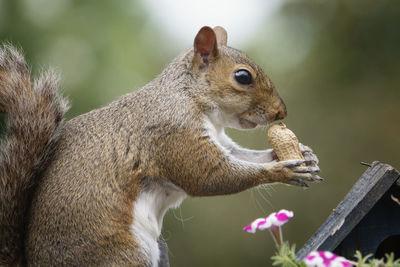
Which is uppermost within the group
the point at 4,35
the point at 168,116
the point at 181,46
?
the point at 168,116

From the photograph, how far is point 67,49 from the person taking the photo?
4.08 metres

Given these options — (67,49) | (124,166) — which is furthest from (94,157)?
(67,49)

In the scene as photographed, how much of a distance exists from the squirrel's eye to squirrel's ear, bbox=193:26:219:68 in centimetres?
11

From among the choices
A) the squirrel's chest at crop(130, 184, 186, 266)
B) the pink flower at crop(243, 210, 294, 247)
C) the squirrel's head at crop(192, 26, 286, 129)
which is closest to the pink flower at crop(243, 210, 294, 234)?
the pink flower at crop(243, 210, 294, 247)

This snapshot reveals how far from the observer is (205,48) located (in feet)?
6.17

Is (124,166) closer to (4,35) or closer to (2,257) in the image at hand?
(2,257)

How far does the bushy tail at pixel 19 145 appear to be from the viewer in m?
1.65

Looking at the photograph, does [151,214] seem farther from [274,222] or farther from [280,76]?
[280,76]

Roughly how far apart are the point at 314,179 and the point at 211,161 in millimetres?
344

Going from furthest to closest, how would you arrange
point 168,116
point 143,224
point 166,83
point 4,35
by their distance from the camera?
point 4,35 < point 166,83 < point 168,116 < point 143,224

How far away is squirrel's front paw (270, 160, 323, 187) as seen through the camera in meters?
1.73

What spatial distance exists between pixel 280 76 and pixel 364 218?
10.4 feet

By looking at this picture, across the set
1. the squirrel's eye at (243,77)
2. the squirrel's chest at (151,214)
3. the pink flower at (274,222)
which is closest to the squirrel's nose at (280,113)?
the squirrel's eye at (243,77)

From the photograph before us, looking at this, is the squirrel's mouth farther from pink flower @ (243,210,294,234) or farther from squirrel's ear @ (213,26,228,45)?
pink flower @ (243,210,294,234)
